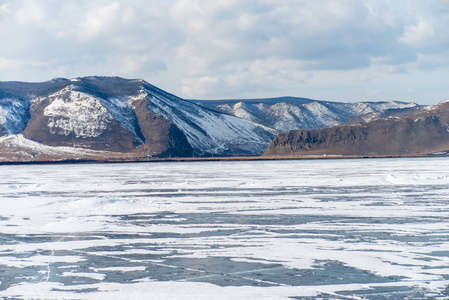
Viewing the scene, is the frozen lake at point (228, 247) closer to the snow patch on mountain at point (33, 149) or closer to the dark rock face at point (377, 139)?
the snow patch on mountain at point (33, 149)

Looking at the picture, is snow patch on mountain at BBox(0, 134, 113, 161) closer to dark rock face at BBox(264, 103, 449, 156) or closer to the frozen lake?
dark rock face at BBox(264, 103, 449, 156)

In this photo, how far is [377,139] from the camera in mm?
177875

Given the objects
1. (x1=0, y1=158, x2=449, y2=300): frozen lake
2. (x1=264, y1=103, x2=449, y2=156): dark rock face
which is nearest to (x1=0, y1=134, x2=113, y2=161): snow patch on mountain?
(x1=264, y1=103, x2=449, y2=156): dark rock face

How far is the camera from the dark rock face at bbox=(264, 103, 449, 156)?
555 feet

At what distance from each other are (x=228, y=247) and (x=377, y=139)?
169m

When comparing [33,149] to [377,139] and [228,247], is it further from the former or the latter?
[228,247]

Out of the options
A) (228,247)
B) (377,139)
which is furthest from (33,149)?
(228,247)

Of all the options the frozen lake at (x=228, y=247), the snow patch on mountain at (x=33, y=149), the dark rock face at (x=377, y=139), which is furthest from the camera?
the snow patch on mountain at (x=33, y=149)

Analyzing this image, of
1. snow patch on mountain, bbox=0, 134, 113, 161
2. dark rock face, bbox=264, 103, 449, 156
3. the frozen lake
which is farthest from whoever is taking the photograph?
snow patch on mountain, bbox=0, 134, 113, 161

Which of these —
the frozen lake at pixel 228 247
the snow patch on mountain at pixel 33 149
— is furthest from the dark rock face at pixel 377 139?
the frozen lake at pixel 228 247

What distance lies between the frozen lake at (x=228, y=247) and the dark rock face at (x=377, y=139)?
5729 inches

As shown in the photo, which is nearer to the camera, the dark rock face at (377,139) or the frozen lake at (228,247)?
the frozen lake at (228,247)

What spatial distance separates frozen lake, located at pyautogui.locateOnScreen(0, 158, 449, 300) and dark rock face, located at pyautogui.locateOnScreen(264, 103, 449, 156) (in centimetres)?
14552

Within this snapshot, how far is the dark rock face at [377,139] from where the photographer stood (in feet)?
555
